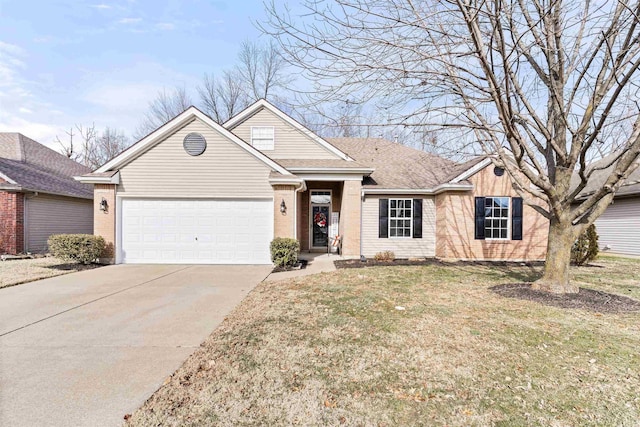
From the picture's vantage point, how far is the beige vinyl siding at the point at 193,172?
11.2m

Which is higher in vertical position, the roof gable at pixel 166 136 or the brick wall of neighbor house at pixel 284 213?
the roof gable at pixel 166 136

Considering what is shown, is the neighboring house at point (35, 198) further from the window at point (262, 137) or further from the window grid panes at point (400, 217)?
the window grid panes at point (400, 217)

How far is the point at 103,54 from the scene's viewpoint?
32.7ft

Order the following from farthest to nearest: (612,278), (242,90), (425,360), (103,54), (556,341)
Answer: (242,90), (103,54), (612,278), (556,341), (425,360)

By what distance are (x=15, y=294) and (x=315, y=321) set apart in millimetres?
6967

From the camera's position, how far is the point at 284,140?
14086mm

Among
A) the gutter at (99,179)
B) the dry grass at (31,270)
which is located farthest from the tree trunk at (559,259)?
the gutter at (99,179)

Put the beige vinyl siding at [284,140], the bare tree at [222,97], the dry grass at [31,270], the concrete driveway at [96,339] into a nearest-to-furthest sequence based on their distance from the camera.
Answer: the concrete driveway at [96,339] → the dry grass at [31,270] → the beige vinyl siding at [284,140] → the bare tree at [222,97]

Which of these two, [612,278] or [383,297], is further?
[612,278]

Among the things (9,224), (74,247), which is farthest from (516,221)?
(9,224)

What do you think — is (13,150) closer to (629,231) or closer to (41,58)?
(41,58)

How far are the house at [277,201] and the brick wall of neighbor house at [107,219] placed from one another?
4cm

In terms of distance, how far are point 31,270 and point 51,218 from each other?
6277 mm

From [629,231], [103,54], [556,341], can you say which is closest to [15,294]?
[103,54]
